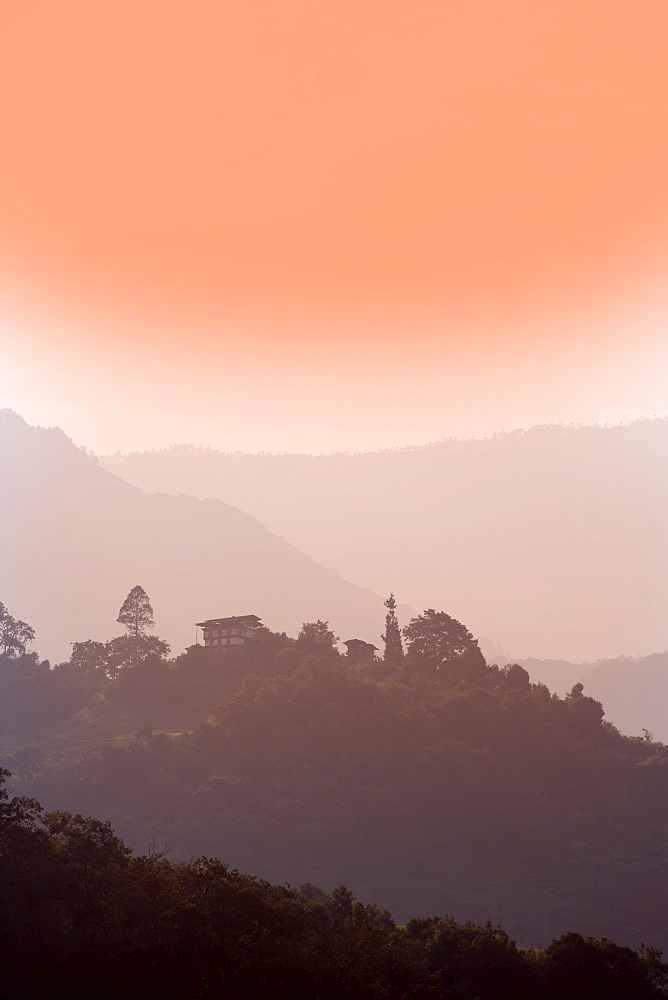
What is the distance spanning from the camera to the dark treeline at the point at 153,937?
4612cm

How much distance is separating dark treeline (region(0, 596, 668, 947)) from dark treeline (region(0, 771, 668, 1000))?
69.0 m

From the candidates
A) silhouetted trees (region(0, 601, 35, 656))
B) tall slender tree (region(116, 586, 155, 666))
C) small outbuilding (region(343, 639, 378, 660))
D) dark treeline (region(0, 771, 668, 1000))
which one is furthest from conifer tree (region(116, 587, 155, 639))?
dark treeline (region(0, 771, 668, 1000))

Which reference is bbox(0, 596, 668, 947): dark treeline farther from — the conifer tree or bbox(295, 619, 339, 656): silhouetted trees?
the conifer tree

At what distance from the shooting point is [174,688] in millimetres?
155500

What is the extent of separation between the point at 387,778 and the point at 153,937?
95.6 m

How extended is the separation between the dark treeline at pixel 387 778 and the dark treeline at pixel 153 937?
68964 mm

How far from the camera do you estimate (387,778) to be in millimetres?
140500

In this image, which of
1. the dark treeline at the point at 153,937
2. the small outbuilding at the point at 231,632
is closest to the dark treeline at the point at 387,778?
the small outbuilding at the point at 231,632

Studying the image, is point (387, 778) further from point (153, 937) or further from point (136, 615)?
point (153, 937)

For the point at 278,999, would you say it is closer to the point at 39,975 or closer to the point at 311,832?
the point at 39,975

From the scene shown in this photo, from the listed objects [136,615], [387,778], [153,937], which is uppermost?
[136,615]

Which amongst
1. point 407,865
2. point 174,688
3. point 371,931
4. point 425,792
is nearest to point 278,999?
point 371,931

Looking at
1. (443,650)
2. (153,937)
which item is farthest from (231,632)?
(153,937)

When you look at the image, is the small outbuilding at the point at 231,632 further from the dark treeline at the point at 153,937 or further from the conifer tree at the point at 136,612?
the dark treeline at the point at 153,937
